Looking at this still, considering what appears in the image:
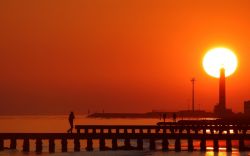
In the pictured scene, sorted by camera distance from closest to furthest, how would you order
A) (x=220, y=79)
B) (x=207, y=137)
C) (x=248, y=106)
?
(x=207, y=137) → (x=220, y=79) → (x=248, y=106)

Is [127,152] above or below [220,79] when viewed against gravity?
below

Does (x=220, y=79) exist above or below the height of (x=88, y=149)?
above

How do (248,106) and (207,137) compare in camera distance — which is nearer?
(207,137)

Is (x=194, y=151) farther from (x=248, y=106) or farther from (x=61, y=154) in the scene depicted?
(x=248, y=106)

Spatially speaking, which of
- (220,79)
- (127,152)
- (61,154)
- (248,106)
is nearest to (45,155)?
(61,154)

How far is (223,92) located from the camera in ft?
447

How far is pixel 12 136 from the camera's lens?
192 feet

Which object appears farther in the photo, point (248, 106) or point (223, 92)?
point (248, 106)

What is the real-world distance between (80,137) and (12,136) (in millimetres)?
5711

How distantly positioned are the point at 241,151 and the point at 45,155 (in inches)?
596

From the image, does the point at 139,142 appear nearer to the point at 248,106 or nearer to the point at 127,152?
the point at 127,152

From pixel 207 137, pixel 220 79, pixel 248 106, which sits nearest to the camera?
pixel 207 137

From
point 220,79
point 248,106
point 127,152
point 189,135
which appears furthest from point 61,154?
point 248,106

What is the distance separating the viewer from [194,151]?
5669 cm
